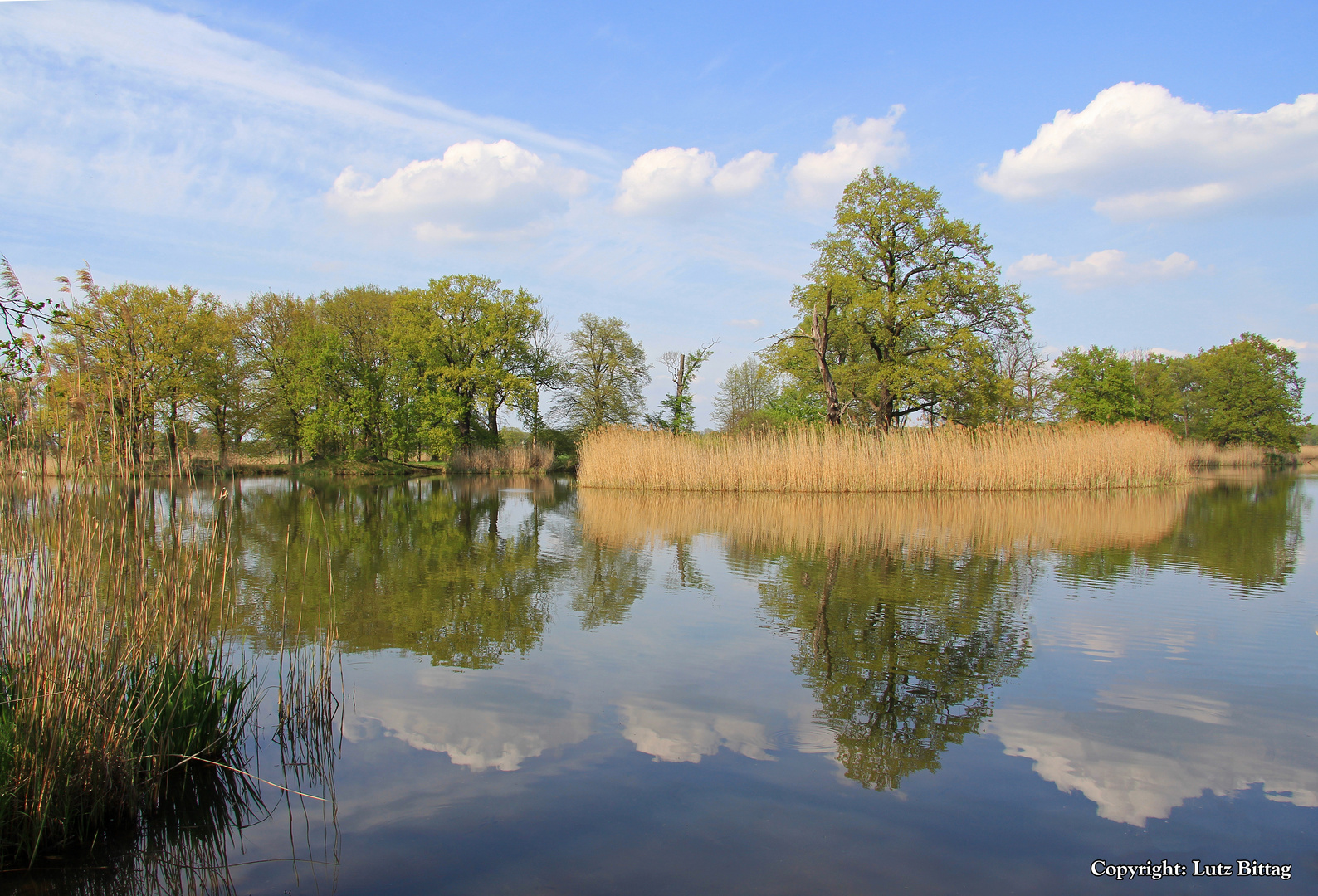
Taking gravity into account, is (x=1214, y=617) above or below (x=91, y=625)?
below

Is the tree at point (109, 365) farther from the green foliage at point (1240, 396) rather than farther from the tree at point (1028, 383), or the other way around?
the green foliage at point (1240, 396)

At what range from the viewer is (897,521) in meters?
12.6

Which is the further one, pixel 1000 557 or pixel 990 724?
pixel 1000 557

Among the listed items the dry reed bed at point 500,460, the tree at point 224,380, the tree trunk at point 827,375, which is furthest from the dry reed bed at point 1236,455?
the tree at point 224,380

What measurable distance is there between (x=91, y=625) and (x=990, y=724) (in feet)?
13.5

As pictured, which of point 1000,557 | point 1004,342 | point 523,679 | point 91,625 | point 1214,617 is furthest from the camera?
point 1004,342

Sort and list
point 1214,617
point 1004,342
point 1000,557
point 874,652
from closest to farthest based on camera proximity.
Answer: point 874,652 < point 1214,617 < point 1000,557 < point 1004,342

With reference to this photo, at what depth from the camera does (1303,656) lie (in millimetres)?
4922

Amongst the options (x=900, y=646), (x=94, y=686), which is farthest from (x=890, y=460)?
(x=94, y=686)

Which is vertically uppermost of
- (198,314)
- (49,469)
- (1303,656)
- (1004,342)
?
(198,314)

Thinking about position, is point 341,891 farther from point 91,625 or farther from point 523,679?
point 523,679

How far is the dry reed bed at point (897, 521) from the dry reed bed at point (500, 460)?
18.4 meters

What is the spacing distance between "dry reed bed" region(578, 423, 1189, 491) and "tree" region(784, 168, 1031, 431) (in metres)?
5.73

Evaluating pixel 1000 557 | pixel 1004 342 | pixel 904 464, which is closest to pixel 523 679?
pixel 1000 557
